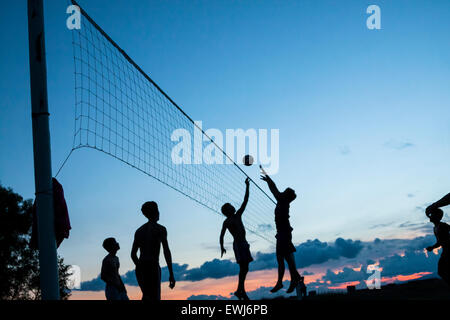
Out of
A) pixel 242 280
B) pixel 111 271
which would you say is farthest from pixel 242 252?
pixel 111 271

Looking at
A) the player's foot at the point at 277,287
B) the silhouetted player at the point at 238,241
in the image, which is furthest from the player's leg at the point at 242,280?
the player's foot at the point at 277,287

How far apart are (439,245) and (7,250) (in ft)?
65.9

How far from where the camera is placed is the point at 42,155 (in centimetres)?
399

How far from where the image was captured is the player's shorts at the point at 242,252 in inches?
263

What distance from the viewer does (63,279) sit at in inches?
888

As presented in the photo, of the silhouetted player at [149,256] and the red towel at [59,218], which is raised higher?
the red towel at [59,218]

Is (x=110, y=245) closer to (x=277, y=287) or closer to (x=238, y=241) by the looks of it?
(x=238, y=241)

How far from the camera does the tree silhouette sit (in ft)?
65.1

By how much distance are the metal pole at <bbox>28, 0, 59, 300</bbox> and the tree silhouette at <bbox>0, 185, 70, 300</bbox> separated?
729 inches

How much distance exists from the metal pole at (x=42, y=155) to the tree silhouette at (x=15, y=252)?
18.5 metres

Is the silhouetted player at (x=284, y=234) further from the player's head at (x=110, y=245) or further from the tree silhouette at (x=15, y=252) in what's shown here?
the tree silhouette at (x=15, y=252)

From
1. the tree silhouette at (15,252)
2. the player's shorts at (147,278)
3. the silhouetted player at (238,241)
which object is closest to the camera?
the player's shorts at (147,278)
